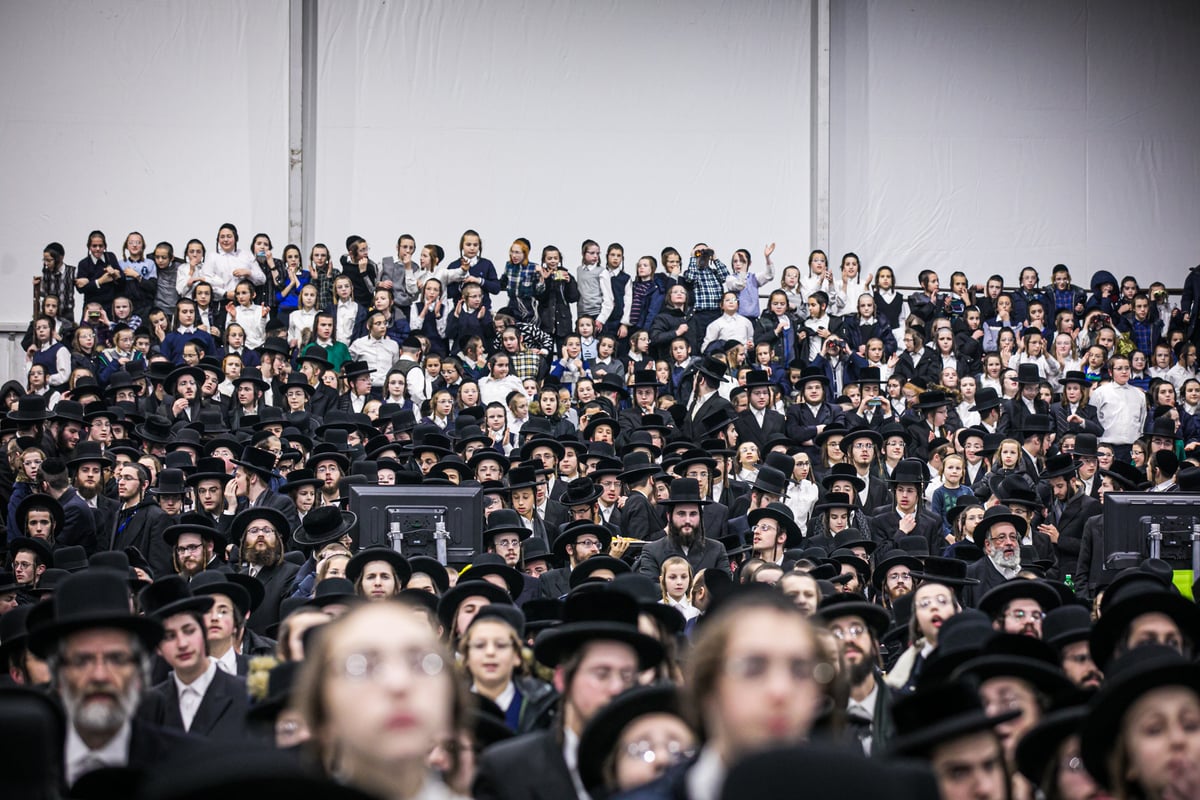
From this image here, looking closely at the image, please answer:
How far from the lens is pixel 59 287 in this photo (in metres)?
20.8

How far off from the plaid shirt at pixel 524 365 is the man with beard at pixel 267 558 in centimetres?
811

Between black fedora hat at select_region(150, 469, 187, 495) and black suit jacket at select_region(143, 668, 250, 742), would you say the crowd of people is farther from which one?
black fedora hat at select_region(150, 469, 187, 495)

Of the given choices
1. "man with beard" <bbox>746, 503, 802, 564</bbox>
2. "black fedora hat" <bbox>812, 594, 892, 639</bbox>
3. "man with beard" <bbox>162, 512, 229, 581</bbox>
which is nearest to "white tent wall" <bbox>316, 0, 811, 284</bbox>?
"man with beard" <bbox>746, 503, 802, 564</bbox>

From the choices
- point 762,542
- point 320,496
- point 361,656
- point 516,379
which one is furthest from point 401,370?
point 361,656

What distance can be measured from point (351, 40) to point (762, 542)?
1667 cm

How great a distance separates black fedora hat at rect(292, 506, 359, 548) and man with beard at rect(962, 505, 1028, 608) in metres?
4.63

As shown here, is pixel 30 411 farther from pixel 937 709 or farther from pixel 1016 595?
pixel 937 709

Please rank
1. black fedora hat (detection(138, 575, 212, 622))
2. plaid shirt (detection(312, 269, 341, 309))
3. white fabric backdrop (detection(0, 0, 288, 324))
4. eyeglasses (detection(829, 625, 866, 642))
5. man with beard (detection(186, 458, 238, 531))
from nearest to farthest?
eyeglasses (detection(829, 625, 866, 642))
black fedora hat (detection(138, 575, 212, 622))
man with beard (detection(186, 458, 238, 531))
plaid shirt (detection(312, 269, 341, 309))
white fabric backdrop (detection(0, 0, 288, 324))

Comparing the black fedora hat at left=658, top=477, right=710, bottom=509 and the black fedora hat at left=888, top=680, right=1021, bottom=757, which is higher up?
the black fedora hat at left=658, top=477, right=710, bottom=509

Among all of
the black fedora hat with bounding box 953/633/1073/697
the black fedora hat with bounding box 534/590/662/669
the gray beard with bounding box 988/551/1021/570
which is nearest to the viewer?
the black fedora hat with bounding box 534/590/662/669

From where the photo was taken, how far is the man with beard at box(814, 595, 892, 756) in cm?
671

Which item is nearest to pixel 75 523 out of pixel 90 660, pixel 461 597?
pixel 461 597

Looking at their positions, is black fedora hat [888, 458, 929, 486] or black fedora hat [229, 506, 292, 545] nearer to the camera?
black fedora hat [229, 506, 292, 545]

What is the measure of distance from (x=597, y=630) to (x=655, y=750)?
3.24 feet
